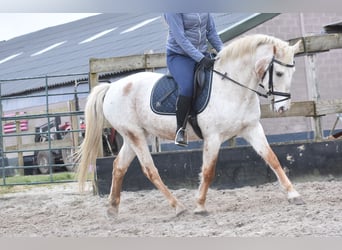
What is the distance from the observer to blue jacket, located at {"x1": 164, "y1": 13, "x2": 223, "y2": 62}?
113 inches

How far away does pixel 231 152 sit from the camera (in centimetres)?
350

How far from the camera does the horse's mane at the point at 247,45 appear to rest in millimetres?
2754

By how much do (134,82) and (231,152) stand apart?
2.50 feet

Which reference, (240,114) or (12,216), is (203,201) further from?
(12,216)

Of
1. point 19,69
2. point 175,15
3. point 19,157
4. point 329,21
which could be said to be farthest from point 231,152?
point 19,69

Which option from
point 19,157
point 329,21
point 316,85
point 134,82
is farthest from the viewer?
point 19,157

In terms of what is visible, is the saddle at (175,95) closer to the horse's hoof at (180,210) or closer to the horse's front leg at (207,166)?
the horse's front leg at (207,166)

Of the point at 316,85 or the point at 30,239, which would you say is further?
the point at 316,85

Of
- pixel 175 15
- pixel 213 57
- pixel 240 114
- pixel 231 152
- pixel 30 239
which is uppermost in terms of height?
pixel 175 15

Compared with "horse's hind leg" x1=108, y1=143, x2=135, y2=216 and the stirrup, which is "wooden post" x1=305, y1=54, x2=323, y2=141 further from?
"horse's hind leg" x1=108, y1=143, x2=135, y2=216

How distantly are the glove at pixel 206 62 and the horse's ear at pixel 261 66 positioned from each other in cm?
22

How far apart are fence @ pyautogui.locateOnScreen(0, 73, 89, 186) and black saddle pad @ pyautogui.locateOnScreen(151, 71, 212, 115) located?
1.14 meters

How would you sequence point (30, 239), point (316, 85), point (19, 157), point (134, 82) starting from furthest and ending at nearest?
point (19, 157), point (316, 85), point (134, 82), point (30, 239)

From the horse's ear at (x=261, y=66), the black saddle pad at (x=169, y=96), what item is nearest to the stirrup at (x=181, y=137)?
the black saddle pad at (x=169, y=96)
